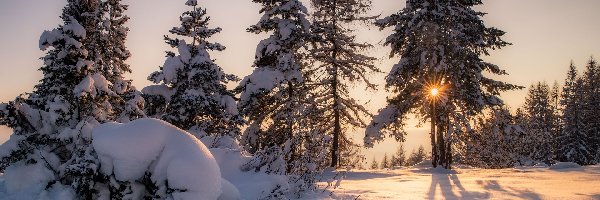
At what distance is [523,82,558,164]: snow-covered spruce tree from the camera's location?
4483 cm

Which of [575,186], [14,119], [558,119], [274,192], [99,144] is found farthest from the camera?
[558,119]

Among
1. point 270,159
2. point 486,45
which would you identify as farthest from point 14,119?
point 486,45

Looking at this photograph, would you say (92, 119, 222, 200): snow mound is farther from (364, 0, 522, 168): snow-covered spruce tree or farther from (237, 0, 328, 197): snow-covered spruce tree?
(364, 0, 522, 168): snow-covered spruce tree

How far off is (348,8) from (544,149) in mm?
33814

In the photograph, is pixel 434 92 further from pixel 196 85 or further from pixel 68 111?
pixel 68 111

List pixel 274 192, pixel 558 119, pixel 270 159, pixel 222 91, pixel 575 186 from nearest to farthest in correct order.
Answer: pixel 274 192 < pixel 270 159 < pixel 575 186 < pixel 222 91 < pixel 558 119

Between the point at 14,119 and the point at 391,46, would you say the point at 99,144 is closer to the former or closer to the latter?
the point at 14,119

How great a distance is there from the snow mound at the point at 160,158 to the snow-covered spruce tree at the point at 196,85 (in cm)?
1261

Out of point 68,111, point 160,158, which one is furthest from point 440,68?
point 160,158

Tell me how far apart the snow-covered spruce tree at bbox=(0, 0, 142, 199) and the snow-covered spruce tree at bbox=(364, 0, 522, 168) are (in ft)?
41.3

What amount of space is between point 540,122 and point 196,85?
45.4 meters

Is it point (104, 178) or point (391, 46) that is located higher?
point (391, 46)

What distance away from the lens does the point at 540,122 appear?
5047cm

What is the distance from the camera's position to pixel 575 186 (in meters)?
8.45
